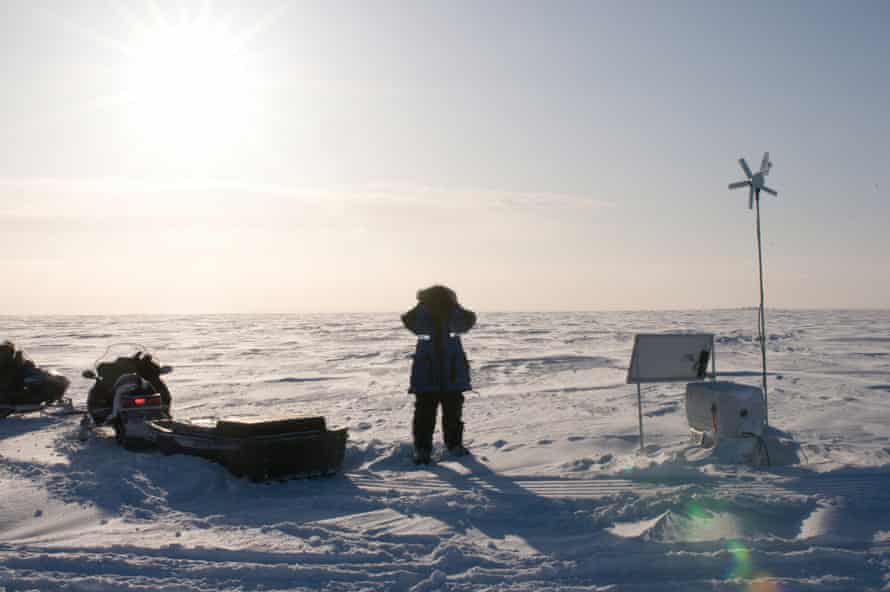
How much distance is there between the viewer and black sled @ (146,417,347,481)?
258 inches

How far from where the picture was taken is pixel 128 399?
8578 mm

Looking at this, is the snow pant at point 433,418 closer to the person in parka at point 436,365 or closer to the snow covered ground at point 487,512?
the person in parka at point 436,365

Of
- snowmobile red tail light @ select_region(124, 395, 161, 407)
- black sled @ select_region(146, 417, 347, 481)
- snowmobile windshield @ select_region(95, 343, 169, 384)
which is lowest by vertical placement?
black sled @ select_region(146, 417, 347, 481)

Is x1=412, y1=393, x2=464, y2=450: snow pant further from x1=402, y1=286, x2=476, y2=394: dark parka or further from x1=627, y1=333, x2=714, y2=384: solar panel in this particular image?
x1=627, y1=333, x2=714, y2=384: solar panel

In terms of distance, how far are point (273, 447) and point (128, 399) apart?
304 centimetres

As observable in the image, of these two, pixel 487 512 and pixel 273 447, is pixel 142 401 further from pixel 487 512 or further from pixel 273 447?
pixel 487 512

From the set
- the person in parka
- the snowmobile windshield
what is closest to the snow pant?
the person in parka

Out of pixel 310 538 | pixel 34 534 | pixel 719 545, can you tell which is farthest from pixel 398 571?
pixel 34 534

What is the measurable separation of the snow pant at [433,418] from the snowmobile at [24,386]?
7000 millimetres

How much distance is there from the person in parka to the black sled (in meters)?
1.03

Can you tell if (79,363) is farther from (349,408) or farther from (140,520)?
(140,520)

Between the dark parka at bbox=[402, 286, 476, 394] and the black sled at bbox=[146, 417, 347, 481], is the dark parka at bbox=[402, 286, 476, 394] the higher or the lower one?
the higher one

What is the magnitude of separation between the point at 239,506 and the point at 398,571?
7.03 feet

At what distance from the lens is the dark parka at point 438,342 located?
770 centimetres
